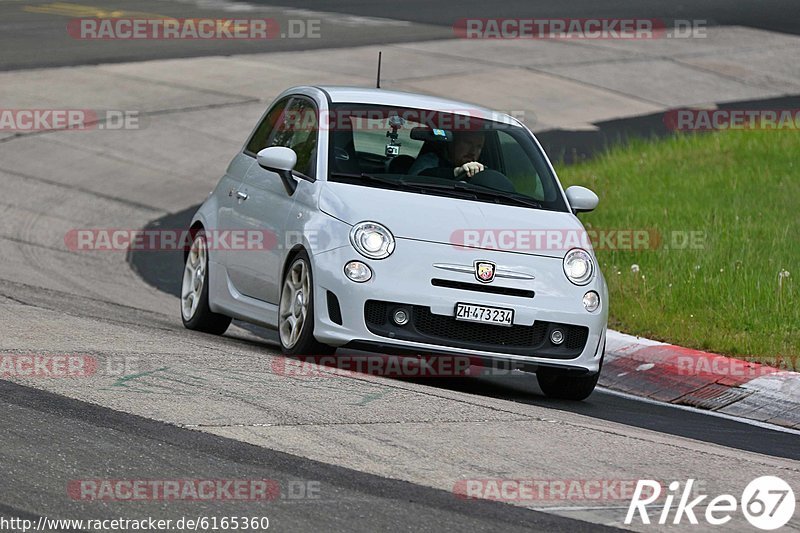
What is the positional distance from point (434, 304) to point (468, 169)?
136 centimetres

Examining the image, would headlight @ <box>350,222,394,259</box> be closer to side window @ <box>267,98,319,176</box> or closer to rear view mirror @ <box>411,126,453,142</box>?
side window @ <box>267,98,319,176</box>

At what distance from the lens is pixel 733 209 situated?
15.0 metres

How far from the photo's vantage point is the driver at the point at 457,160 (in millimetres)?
9555

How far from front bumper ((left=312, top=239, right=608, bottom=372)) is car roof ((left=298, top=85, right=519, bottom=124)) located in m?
1.57

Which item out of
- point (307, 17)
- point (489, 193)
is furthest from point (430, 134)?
point (307, 17)

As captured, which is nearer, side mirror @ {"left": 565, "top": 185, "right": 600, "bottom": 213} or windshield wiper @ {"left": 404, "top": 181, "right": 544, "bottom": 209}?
windshield wiper @ {"left": 404, "top": 181, "right": 544, "bottom": 209}

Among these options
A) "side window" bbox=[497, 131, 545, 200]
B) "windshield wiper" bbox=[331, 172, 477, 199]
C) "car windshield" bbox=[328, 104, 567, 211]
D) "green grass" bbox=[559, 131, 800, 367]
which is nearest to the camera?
"windshield wiper" bbox=[331, 172, 477, 199]

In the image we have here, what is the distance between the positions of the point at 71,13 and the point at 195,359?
897 inches

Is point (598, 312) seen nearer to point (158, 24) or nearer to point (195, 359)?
point (195, 359)

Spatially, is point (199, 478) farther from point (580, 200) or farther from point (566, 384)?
point (580, 200)

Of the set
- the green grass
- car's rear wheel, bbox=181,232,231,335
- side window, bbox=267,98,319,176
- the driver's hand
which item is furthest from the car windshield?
the green grass

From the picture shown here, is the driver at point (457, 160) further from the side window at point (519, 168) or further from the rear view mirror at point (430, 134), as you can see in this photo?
the side window at point (519, 168)

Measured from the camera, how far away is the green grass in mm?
10922

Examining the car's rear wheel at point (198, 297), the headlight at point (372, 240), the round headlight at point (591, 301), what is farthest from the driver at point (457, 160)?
the car's rear wheel at point (198, 297)
